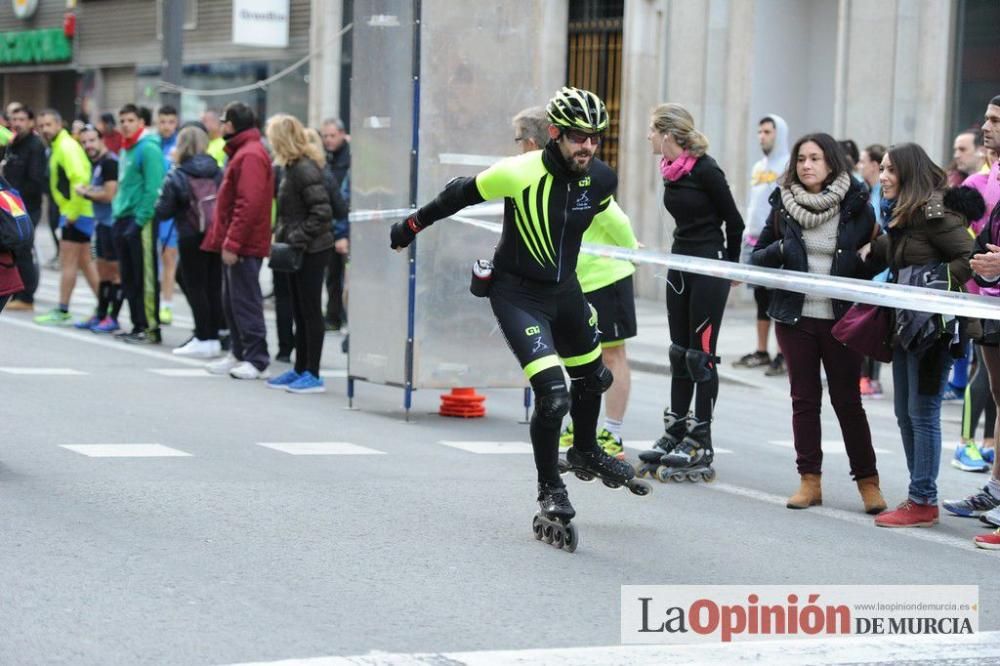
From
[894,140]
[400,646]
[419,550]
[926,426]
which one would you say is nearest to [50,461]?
[419,550]

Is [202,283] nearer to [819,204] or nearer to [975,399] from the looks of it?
[975,399]

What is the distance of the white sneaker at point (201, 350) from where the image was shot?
14047 mm

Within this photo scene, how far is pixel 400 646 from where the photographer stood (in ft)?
17.6

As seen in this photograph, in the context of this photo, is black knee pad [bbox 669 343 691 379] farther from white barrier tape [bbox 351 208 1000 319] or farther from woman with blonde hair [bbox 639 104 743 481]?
white barrier tape [bbox 351 208 1000 319]

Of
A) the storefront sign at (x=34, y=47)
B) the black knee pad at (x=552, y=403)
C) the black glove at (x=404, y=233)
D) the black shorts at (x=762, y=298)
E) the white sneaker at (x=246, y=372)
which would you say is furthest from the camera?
the storefront sign at (x=34, y=47)

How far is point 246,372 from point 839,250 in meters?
5.83

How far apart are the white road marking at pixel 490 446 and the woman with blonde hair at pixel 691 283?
103 cm

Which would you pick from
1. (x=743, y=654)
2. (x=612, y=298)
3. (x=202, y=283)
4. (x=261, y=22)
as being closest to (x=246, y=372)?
(x=202, y=283)

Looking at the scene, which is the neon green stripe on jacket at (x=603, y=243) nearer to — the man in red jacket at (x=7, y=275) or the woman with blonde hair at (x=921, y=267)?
the woman with blonde hair at (x=921, y=267)

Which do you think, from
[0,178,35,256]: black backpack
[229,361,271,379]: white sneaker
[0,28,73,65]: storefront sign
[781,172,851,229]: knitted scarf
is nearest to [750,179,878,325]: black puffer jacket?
[781,172,851,229]: knitted scarf

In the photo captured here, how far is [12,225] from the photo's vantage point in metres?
8.21

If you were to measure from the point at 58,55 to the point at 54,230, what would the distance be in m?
16.4

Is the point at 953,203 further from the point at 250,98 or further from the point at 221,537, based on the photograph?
the point at 250,98

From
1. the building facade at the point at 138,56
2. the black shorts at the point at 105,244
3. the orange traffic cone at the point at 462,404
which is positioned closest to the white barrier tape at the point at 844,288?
the orange traffic cone at the point at 462,404
